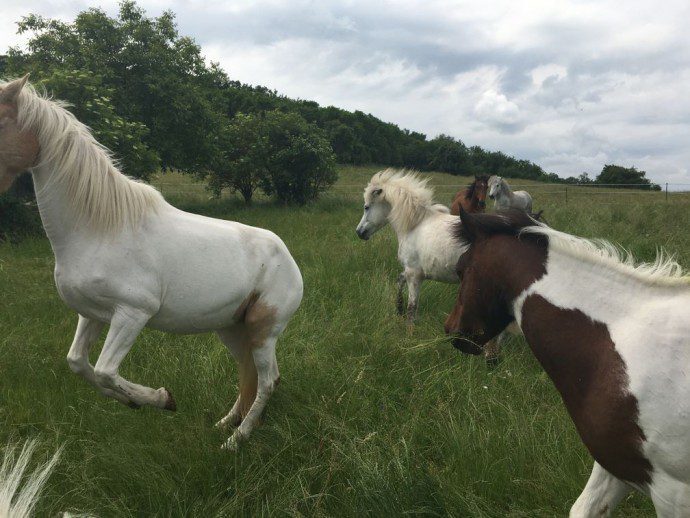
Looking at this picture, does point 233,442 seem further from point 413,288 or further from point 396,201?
point 396,201

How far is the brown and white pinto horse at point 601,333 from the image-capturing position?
1.63 m

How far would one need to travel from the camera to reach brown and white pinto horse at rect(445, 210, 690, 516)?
5.34 feet

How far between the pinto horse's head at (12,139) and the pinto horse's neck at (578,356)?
246 cm

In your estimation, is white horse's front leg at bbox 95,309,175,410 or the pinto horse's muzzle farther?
white horse's front leg at bbox 95,309,175,410

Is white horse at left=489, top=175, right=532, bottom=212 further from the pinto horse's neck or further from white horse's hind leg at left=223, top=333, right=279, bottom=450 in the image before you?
the pinto horse's neck

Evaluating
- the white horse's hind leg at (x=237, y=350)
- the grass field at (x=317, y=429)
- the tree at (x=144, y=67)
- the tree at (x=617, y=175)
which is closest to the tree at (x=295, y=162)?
the tree at (x=144, y=67)

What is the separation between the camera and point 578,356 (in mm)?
1876

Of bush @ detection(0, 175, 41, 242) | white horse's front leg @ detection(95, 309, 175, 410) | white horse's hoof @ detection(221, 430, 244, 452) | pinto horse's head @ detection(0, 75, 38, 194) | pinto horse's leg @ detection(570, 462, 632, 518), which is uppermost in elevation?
pinto horse's head @ detection(0, 75, 38, 194)

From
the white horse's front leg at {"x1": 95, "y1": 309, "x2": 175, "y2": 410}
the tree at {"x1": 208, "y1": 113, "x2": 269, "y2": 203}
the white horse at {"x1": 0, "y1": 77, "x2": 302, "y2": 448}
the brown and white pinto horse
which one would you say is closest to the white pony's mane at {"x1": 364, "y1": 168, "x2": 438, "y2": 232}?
the white horse at {"x1": 0, "y1": 77, "x2": 302, "y2": 448}

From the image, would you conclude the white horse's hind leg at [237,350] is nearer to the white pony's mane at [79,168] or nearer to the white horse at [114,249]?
the white horse at [114,249]

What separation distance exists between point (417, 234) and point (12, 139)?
4.84 metres

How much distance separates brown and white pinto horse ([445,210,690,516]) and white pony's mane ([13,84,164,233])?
192cm

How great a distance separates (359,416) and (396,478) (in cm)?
80

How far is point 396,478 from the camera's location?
8.04 feet
